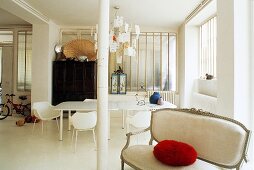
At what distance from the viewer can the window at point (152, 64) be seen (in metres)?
7.22

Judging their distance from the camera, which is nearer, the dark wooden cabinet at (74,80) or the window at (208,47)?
the window at (208,47)

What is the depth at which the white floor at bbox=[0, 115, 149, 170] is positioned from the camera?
304cm

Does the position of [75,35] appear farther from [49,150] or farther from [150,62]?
[49,150]

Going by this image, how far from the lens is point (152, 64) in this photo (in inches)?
285

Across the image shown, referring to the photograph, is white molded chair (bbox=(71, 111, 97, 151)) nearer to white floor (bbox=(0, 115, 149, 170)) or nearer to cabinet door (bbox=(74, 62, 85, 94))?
white floor (bbox=(0, 115, 149, 170))

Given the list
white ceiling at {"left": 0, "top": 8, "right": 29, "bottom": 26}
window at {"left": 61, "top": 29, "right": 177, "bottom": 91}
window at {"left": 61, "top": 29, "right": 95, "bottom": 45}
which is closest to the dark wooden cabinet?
window at {"left": 61, "top": 29, "right": 177, "bottom": 91}

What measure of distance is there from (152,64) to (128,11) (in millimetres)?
2370

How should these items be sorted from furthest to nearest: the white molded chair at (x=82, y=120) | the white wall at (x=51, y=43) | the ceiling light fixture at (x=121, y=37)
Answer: the white wall at (x=51, y=43) < the ceiling light fixture at (x=121, y=37) < the white molded chair at (x=82, y=120)

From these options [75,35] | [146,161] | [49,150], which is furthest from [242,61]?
[75,35]

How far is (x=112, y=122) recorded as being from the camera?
6.11m

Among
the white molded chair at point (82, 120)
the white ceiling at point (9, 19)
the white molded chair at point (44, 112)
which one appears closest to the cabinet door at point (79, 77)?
the white molded chair at point (44, 112)

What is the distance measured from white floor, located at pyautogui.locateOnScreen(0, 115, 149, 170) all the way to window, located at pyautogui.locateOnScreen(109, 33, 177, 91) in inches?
93.3

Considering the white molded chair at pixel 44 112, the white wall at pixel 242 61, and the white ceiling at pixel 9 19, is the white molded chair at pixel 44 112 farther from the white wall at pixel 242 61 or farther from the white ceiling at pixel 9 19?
the white wall at pixel 242 61

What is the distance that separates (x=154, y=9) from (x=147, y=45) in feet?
6.76
